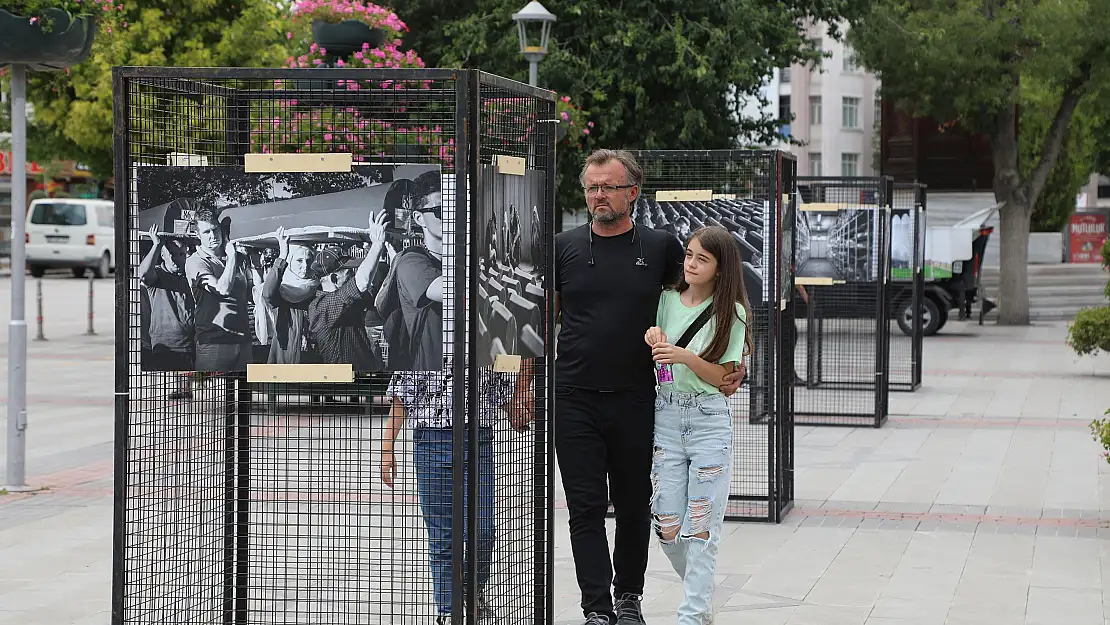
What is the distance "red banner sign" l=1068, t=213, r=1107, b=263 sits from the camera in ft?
136

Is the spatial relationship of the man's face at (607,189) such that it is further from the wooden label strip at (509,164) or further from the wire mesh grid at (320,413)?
the wooden label strip at (509,164)

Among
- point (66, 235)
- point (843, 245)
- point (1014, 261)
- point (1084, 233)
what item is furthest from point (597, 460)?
point (1084, 233)

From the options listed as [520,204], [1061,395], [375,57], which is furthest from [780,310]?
[1061,395]

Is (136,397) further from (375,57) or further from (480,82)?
(375,57)

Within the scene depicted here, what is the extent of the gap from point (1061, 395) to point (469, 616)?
1257cm

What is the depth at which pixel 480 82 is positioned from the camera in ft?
15.0

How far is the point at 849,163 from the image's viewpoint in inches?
2815

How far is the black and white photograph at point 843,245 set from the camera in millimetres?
13289

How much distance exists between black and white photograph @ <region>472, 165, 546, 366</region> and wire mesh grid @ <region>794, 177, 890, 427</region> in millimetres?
6951

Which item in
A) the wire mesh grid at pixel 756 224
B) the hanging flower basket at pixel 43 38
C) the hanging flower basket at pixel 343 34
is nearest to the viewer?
the wire mesh grid at pixel 756 224

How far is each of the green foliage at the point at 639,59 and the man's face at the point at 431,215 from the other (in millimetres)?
16242

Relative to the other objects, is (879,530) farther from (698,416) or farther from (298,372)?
(298,372)

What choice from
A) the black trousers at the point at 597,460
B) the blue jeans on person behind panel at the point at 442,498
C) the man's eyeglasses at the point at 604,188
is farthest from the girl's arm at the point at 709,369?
the blue jeans on person behind panel at the point at 442,498

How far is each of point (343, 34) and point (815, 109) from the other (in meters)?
59.4
